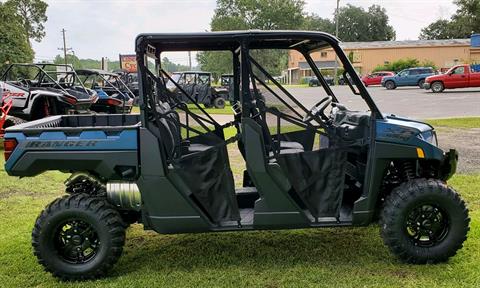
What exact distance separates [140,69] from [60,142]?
0.87m

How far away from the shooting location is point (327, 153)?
4000 millimetres

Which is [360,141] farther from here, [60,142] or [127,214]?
[60,142]

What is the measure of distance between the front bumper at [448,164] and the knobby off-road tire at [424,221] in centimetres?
25

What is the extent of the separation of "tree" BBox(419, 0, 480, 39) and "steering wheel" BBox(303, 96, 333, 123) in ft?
218

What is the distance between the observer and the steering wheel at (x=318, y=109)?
4199mm

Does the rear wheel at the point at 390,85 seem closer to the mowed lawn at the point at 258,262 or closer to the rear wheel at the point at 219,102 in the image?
the rear wheel at the point at 219,102

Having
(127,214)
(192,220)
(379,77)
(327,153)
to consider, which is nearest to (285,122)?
(327,153)

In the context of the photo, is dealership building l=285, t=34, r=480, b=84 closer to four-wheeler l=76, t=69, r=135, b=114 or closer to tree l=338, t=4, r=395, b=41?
tree l=338, t=4, r=395, b=41

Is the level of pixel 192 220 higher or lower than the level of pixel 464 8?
lower

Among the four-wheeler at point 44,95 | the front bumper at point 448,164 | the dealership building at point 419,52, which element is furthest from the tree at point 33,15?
the front bumper at point 448,164

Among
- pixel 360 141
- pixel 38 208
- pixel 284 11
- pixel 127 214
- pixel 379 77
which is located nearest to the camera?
pixel 360 141

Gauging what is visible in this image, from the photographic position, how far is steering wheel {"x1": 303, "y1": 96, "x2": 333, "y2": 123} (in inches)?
165

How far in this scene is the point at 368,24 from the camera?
301 ft

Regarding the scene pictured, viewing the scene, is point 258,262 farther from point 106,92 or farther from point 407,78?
point 407,78
